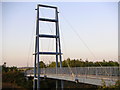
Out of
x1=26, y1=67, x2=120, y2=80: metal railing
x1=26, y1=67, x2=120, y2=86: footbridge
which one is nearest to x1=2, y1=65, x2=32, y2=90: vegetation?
x1=26, y1=67, x2=120, y2=80: metal railing

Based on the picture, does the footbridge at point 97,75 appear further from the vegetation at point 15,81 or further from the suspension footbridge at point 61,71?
the vegetation at point 15,81

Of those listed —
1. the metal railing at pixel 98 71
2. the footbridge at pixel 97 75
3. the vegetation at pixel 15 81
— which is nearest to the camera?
the footbridge at pixel 97 75

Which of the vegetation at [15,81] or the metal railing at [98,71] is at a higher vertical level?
the metal railing at [98,71]

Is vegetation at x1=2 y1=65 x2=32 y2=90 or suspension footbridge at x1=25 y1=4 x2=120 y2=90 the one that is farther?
vegetation at x1=2 y1=65 x2=32 y2=90

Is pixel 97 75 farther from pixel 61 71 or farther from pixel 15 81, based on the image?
pixel 15 81

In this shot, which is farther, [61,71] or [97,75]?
[61,71]

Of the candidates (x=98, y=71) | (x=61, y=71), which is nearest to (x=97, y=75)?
(x=98, y=71)

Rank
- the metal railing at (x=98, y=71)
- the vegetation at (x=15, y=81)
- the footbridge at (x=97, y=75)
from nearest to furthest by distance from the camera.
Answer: the footbridge at (x=97, y=75), the metal railing at (x=98, y=71), the vegetation at (x=15, y=81)

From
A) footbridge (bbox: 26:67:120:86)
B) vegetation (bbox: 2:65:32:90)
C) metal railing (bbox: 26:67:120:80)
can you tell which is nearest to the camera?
footbridge (bbox: 26:67:120:86)

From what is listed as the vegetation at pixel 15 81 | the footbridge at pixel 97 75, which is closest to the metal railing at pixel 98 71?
the footbridge at pixel 97 75

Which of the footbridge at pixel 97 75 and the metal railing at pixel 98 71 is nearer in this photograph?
the footbridge at pixel 97 75

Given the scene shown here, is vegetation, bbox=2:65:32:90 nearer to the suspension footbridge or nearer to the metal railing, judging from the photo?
the suspension footbridge

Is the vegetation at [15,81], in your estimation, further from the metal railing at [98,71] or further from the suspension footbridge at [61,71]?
the metal railing at [98,71]

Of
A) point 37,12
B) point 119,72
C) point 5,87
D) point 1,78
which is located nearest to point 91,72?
point 119,72
